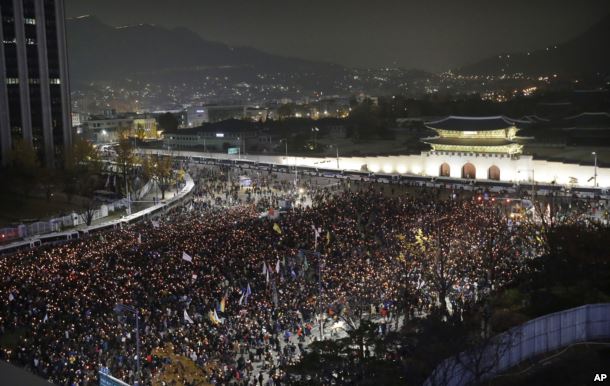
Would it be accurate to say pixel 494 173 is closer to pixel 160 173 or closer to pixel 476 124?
pixel 476 124

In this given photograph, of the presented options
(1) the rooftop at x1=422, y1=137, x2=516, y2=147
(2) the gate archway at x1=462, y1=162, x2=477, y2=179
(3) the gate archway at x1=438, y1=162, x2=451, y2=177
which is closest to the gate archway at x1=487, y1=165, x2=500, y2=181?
(2) the gate archway at x1=462, y1=162, x2=477, y2=179

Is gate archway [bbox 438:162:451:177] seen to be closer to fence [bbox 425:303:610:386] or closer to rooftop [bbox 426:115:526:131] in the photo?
rooftop [bbox 426:115:526:131]

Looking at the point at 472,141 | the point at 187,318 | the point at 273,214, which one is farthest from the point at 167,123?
the point at 187,318

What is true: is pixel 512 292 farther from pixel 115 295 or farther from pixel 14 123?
pixel 14 123

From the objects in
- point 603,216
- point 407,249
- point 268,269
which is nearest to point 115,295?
point 268,269

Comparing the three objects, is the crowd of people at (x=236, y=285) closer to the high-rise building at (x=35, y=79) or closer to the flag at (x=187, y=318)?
the flag at (x=187, y=318)

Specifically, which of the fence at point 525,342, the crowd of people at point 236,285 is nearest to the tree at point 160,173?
the crowd of people at point 236,285
